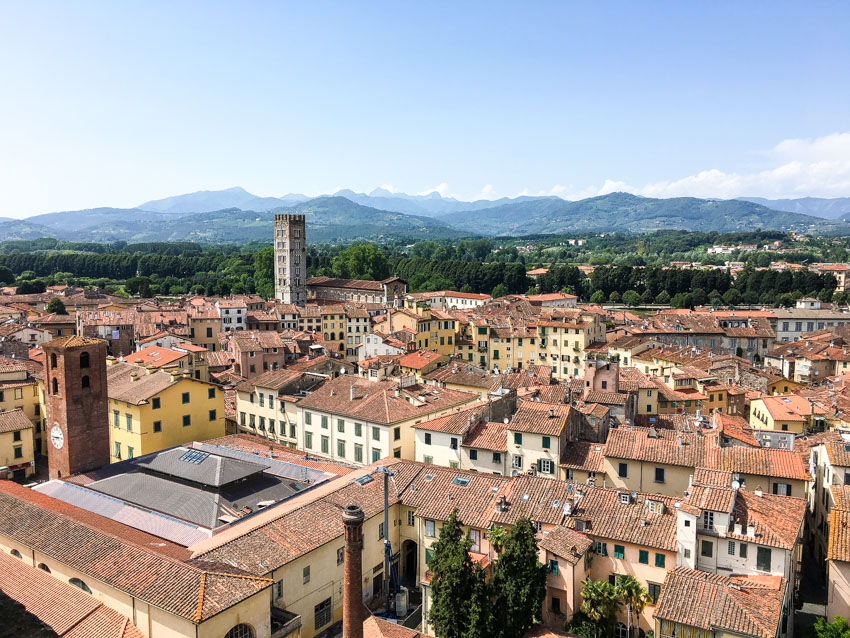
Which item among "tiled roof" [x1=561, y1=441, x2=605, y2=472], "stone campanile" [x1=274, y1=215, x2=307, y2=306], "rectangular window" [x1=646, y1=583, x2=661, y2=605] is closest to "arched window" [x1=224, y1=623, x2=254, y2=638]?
"rectangular window" [x1=646, y1=583, x2=661, y2=605]

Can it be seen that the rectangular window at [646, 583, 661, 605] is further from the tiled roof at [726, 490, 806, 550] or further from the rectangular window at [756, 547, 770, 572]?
the rectangular window at [756, 547, 770, 572]

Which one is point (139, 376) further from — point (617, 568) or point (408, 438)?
point (617, 568)

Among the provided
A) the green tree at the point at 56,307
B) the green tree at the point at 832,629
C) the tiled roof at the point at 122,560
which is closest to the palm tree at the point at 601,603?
the green tree at the point at 832,629

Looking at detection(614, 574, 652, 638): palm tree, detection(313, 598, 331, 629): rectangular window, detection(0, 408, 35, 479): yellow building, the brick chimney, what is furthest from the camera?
detection(0, 408, 35, 479): yellow building

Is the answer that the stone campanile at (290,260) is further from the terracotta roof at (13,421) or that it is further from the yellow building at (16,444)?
the yellow building at (16,444)

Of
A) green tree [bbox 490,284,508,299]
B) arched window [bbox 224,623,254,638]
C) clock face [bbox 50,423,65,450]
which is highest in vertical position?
clock face [bbox 50,423,65,450]

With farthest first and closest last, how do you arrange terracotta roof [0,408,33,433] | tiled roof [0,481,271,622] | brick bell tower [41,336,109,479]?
terracotta roof [0,408,33,433], brick bell tower [41,336,109,479], tiled roof [0,481,271,622]
